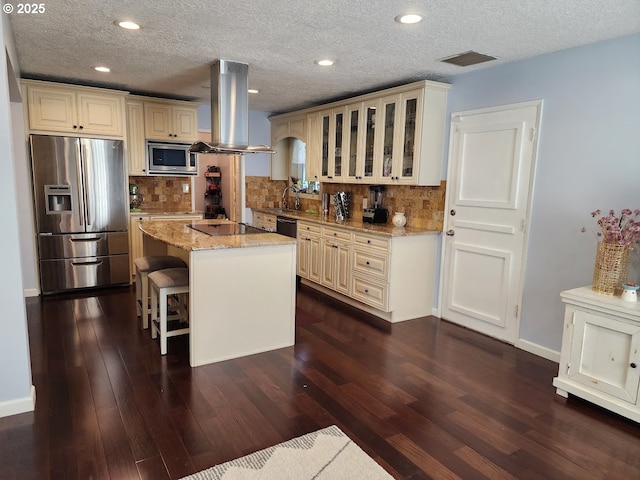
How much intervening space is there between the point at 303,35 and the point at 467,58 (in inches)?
54.2

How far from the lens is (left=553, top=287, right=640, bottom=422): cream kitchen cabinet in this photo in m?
2.39

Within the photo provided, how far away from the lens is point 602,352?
2.53 metres

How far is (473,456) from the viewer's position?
2.11 metres

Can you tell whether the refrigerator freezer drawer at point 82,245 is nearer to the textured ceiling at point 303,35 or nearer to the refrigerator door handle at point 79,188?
the refrigerator door handle at point 79,188

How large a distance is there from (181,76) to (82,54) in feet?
3.00

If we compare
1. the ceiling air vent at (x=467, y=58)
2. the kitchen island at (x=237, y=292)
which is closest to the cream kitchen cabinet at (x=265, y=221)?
the kitchen island at (x=237, y=292)

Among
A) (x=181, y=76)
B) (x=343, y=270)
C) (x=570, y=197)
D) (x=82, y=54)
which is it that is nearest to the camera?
(x=570, y=197)

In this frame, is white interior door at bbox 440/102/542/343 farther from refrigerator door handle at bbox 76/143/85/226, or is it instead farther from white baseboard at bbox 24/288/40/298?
white baseboard at bbox 24/288/40/298

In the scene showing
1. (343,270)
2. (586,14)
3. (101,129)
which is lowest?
(343,270)

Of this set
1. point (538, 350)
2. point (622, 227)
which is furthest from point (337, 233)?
point (622, 227)

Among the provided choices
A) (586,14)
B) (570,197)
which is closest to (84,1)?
(586,14)

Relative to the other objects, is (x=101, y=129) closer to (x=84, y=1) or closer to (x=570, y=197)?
(x=84, y=1)

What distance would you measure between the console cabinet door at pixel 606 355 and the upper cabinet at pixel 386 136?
1945 mm

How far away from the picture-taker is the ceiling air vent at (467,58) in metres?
3.23
